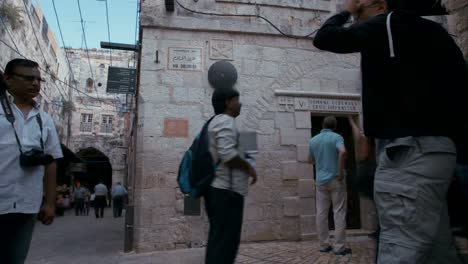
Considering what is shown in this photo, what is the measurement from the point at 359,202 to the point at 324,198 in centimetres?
222

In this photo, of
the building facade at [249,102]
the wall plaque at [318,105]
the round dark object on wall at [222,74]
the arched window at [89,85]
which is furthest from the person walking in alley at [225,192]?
the arched window at [89,85]

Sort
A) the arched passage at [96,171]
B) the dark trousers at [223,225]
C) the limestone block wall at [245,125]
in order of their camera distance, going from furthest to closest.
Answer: the arched passage at [96,171]
the limestone block wall at [245,125]
the dark trousers at [223,225]

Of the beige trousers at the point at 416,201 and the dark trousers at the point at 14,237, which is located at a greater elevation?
the beige trousers at the point at 416,201

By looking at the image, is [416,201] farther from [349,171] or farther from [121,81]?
[121,81]

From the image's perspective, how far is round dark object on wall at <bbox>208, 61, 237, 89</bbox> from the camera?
19.2 ft

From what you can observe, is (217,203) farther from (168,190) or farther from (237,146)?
(168,190)

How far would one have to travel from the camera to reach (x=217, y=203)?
244 centimetres

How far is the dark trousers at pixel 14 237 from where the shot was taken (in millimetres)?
2014

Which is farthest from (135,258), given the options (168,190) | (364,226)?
(364,226)

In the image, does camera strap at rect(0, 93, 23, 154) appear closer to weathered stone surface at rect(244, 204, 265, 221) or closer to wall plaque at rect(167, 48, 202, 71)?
wall plaque at rect(167, 48, 202, 71)

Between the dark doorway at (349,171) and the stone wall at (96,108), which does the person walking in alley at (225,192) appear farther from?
the stone wall at (96,108)

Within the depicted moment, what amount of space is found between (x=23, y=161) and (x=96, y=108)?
2573 centimetres

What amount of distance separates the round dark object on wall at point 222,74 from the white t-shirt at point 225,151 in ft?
10.8

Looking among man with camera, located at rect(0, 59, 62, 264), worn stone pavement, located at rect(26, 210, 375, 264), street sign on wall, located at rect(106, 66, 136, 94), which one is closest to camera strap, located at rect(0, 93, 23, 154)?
man with camera, located at rect(0, 59, 62, 264)
